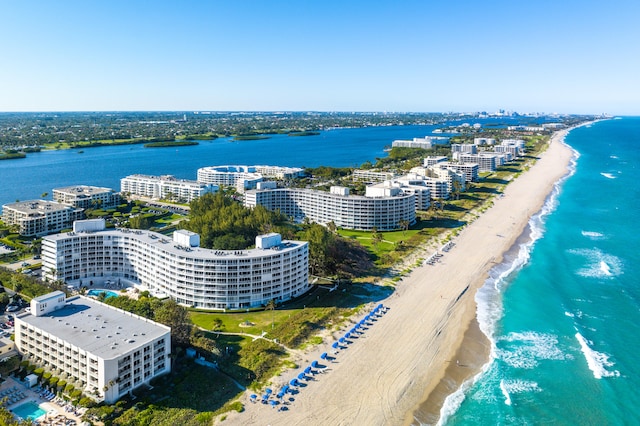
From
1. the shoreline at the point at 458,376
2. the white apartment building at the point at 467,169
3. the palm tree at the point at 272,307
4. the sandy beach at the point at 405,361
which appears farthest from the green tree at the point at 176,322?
the white apartment building at the point at 467,169

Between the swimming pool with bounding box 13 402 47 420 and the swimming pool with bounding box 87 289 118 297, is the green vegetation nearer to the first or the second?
the swimming pool with bounding box 87 289 118 297

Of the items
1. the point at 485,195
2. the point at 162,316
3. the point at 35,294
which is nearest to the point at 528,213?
the point at 485,195

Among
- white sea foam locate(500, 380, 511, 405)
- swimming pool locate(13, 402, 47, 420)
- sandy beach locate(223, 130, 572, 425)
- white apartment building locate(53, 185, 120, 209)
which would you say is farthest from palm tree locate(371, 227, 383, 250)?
white apartment building locate(53, 185, 120, 209)

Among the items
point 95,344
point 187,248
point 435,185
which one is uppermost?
point 435,185

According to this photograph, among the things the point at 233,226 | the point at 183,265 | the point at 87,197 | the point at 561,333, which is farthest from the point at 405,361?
the point at 87,197

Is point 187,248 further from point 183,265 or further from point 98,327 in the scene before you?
point 98,327

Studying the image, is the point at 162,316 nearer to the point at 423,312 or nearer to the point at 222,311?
the point at 222,311
